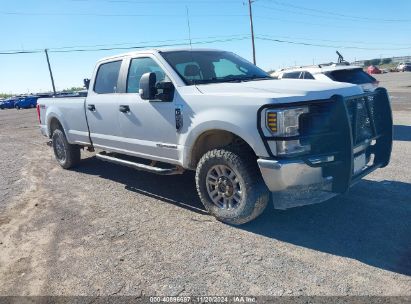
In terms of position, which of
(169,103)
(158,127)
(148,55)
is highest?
(148,55)

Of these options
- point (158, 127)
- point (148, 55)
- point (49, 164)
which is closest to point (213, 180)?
point (158, 127)

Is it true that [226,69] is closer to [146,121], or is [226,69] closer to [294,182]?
[146,121]

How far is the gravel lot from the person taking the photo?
10.00 feet

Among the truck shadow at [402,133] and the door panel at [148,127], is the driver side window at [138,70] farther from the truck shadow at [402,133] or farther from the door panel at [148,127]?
the truck shadow at [402,133]

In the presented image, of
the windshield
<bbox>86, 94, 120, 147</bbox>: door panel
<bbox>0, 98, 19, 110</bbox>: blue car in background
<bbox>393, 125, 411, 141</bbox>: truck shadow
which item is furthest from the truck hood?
<bbox>0, 98, 19, 110</bbox>: blue car in background

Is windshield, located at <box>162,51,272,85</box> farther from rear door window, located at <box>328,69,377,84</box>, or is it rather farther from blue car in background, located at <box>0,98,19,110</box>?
blue car in background, located at <box>0,98,19,110</box>

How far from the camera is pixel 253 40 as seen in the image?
35.2 m

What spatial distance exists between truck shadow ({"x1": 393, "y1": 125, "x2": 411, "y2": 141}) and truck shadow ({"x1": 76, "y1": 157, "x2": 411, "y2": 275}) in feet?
12.3

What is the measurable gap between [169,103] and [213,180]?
3.60ft

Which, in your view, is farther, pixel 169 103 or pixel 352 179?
pixel 169 103

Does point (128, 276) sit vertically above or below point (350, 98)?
below

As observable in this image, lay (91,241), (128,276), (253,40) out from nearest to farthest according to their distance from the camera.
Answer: (128,276) → (91,241) → (253,40)

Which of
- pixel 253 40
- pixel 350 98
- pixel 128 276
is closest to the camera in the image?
pixel 128 276

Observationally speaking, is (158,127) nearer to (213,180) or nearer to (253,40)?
(213,180)
